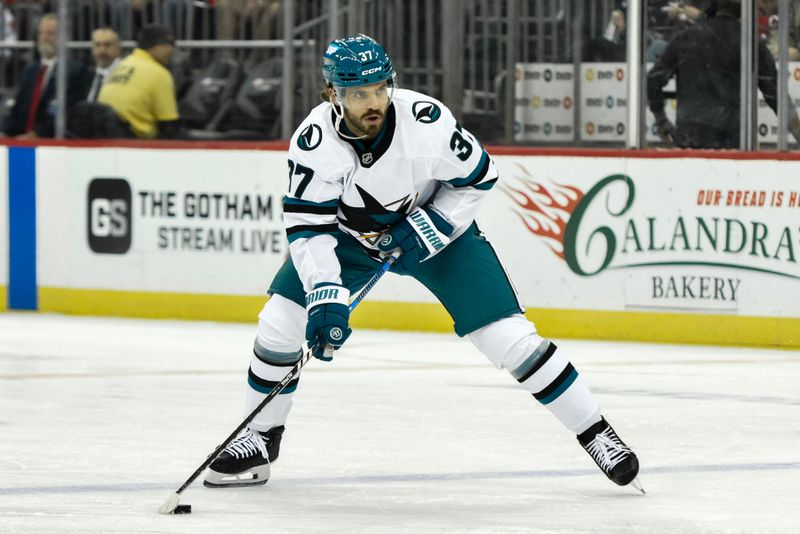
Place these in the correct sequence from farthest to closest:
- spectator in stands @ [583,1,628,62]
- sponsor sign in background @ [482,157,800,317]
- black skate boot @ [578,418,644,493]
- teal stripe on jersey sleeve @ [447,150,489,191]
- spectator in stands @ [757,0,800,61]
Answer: spectator in stands @ [583,1,628,62] < spectator in stands @ [757,0,800,61] < sponsor sign in background @ [482,157,800,317] < teal stripe on jersey sleeve @ [447,150,489,191] < black skate boot @ [578,418,644,493]

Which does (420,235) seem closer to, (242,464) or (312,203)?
(312,203)

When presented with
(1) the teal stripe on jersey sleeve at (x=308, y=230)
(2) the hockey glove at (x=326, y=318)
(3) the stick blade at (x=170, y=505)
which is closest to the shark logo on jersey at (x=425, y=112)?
(1) the teal stripe on jersey sleeve at (x=308, y=230)

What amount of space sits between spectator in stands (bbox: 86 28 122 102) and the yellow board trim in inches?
51.5

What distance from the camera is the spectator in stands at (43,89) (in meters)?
10.4

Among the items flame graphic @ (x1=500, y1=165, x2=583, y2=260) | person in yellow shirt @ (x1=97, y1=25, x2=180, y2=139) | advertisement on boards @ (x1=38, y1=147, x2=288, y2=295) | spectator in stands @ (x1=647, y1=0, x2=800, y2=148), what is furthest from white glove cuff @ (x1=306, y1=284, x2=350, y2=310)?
person in yellow shirt @ (x1=97, y1=25, x2=180, y2=139)

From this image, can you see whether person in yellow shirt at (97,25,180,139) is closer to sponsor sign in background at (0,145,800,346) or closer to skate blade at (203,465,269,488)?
sponsor sign in background at (0,145,800,346)

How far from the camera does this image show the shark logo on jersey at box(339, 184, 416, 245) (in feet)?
15.9

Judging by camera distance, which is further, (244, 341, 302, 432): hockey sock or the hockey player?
(244, 341, 302, 432): hockey sock

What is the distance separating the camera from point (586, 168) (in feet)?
29.4

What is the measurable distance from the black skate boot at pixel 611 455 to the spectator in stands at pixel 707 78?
423cm

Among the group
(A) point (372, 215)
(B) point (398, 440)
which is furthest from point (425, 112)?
(B) point (398, 440)

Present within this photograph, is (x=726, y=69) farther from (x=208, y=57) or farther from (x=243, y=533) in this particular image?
(x=243, y=533)

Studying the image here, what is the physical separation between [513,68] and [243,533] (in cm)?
531

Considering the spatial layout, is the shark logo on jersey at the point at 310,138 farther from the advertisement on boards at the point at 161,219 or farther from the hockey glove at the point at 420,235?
the advertisement on boards at the point at 161,219
